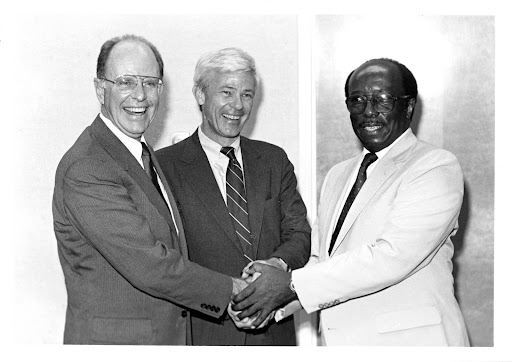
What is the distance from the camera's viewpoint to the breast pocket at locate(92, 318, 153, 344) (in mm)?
2709

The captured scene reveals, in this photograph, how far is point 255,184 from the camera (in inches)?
132

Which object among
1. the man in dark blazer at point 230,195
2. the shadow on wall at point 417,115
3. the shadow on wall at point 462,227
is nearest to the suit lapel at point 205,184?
the man in dark blazer at point 230,195

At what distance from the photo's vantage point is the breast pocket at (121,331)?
2.71 meters

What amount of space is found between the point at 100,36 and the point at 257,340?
2.12m

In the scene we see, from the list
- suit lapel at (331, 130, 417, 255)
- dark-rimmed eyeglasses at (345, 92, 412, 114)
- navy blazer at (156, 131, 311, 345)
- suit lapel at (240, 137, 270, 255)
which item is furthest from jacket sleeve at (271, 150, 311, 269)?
dark-rimmed eyeglasses at (345, 92, 412, 114)

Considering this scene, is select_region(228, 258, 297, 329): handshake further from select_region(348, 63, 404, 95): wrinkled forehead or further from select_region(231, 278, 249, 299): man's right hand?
select_region(348, 63, 404, 95): wrinkled forehead

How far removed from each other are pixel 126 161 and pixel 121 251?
392mm

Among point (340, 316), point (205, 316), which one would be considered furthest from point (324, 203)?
point (205, 316)

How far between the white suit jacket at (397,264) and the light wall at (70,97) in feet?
4.36

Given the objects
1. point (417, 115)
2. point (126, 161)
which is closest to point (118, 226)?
point (126, 161)

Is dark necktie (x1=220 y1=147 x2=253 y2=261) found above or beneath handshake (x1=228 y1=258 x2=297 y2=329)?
above

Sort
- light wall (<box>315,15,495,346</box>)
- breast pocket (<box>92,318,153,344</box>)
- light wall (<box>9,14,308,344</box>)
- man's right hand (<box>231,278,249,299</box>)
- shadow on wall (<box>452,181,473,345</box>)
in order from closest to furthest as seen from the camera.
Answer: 1. breast pocket (<box>92,318,153,344</box>)
2. man's right hand (<box>231,278,249,299</box>)
3. light wall (<box>9,14,308,344</box>)
4. light wall (<box>315,15,495,346</box>)
5. shadow on wall (<box>452,181,473,345</box>)

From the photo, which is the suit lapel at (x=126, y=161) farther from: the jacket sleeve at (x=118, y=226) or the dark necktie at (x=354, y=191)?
the dark necktie at (x=354, y=191)

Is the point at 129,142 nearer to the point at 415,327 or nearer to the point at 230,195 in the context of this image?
the point at 230,195
